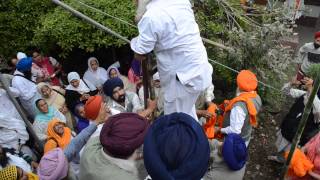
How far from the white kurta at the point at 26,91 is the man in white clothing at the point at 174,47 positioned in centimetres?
246

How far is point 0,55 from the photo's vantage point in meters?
6.47

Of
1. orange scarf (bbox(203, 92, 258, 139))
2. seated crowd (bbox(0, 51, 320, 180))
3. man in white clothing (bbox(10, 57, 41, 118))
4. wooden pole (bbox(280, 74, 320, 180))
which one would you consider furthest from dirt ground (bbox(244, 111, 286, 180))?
man in white clothing (bbox(10, 57, 41, 118))

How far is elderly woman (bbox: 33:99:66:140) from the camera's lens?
4355 millimetres

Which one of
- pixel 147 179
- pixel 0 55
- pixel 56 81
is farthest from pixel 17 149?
pixel 0 55

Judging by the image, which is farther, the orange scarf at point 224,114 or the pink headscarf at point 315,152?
the orange scarf at point 224,114

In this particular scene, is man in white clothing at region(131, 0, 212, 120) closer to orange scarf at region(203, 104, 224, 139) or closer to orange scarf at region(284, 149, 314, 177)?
orange scarf at region(203, 104, 224, 139)

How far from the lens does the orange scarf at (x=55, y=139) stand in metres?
3.93

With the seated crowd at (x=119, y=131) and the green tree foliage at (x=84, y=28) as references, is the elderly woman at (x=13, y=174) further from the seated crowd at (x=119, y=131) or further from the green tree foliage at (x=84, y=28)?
the green tree foliage at (x=84, y=28)

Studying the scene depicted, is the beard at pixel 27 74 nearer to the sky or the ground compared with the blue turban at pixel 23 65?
nearer to the ground

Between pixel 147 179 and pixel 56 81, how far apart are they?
13.9 feet

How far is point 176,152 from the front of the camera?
5.63 feet

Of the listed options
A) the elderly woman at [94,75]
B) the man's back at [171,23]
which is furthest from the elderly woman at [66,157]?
the elderly woman at [94,75]

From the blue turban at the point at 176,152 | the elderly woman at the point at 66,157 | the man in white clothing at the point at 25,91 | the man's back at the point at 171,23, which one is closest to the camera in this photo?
the blue turban at the point at 176,152

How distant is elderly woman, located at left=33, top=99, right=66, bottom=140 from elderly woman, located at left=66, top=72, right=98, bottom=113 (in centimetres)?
45
